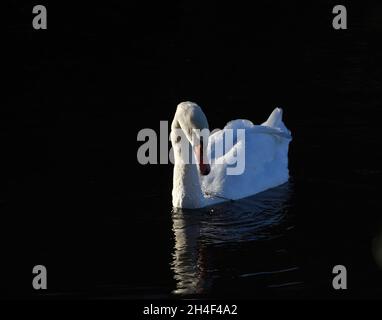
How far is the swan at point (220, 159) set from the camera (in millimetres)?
13641

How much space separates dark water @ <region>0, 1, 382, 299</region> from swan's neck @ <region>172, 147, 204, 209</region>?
0.62 ft

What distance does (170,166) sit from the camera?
1666 centimetres

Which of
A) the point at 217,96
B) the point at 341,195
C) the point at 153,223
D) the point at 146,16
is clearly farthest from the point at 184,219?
the point at 146,16

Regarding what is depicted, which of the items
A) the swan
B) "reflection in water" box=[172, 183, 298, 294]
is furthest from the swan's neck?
"reflection in water" box=[172, 183, 298, 294]

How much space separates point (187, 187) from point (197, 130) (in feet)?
3.63

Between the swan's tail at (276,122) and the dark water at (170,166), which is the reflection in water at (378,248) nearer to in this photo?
the dark water at (170,166)

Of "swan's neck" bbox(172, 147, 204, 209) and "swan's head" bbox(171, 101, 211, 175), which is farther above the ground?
"swan's head" bbox(171, 101, 211, 175)

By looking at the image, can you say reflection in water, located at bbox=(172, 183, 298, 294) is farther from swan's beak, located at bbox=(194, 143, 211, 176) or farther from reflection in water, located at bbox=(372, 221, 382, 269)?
reflection in water, located at bbox=(372, 221, 382, 269)

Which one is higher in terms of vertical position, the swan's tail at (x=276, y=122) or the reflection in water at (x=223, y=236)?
the swan's tail at (x=276, y=122)

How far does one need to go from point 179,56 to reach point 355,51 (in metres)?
4.33

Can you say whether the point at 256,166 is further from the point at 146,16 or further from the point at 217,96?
the point at 146,16

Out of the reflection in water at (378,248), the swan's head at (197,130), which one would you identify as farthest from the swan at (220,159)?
the reflection in water at (378,248)

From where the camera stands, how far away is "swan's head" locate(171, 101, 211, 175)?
13469 millimetres

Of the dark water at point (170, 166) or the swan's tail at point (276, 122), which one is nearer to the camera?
the dark water at point (170, 166)
